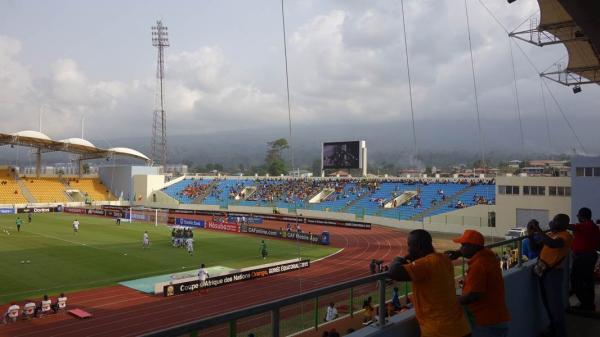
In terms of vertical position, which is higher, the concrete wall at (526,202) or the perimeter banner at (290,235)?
the concrete wall at (526,202)

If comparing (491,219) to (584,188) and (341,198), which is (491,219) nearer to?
(584,188)

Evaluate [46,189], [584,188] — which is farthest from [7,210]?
[584,188]

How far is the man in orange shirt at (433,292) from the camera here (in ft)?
10.6

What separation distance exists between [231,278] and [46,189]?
2059 inches

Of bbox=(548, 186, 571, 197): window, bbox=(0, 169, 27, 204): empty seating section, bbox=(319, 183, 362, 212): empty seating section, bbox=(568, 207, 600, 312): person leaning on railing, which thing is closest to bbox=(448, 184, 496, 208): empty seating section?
bbox=(548, 186, 571, 197): window

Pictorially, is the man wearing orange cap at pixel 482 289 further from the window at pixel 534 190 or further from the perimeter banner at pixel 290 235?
the window at pixel 534 190

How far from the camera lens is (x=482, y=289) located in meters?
3.76

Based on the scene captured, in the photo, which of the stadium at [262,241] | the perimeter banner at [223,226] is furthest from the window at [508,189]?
the perimeter banner at [223,226]

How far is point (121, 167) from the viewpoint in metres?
69.4

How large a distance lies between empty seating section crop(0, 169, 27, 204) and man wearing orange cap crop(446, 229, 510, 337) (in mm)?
64107

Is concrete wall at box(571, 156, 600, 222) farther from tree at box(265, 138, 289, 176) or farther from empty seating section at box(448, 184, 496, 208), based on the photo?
tree at box(265, 138, 289, 176)

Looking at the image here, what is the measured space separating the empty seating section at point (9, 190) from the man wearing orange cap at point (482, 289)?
64.1 m

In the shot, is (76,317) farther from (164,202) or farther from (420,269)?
(164,202)

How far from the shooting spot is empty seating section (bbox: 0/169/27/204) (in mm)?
56625
